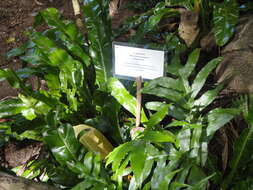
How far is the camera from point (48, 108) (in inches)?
74.5

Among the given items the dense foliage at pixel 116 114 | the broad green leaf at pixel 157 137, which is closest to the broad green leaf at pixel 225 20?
the dense foliage at pixel 116 114

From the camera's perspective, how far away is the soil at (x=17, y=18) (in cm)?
317

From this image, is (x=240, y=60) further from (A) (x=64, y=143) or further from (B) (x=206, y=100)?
(A) (x=64, y=143)

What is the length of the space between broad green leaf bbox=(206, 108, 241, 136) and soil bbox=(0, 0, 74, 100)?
197 centimetres

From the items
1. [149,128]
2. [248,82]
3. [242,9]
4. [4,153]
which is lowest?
[4,153]

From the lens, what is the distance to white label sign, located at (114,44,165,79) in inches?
67.2

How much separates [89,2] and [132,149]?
1093 millimetres

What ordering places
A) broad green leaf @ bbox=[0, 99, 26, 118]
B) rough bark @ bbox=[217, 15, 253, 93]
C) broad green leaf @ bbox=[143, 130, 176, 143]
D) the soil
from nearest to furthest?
broad green leaf @ bbox=[143, 130, 176, 143] < broad green leaf @ bbox=[0, 99, 26, 118] < rough bark @ bbox=[217, 15, 253, 93] < the soil

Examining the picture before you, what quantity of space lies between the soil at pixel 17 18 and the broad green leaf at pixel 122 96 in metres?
1.35

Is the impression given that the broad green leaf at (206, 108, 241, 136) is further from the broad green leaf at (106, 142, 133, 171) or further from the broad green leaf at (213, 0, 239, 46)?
the broad green leaf at (213, 0, 239, 46)

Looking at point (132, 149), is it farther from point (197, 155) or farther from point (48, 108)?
point (48, 108)

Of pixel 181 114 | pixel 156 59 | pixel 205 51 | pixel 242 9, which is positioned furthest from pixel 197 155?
pixel 242 9

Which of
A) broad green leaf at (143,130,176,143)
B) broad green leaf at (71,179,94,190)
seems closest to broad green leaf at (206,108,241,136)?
broad green leaf at (143,130,176,143)

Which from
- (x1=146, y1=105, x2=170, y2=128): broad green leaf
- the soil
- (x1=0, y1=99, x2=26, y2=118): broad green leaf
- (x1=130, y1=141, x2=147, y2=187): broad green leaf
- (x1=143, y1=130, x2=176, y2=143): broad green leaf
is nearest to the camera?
(x1=130, y1=141, x2=147, y2=187): broad green leaf
